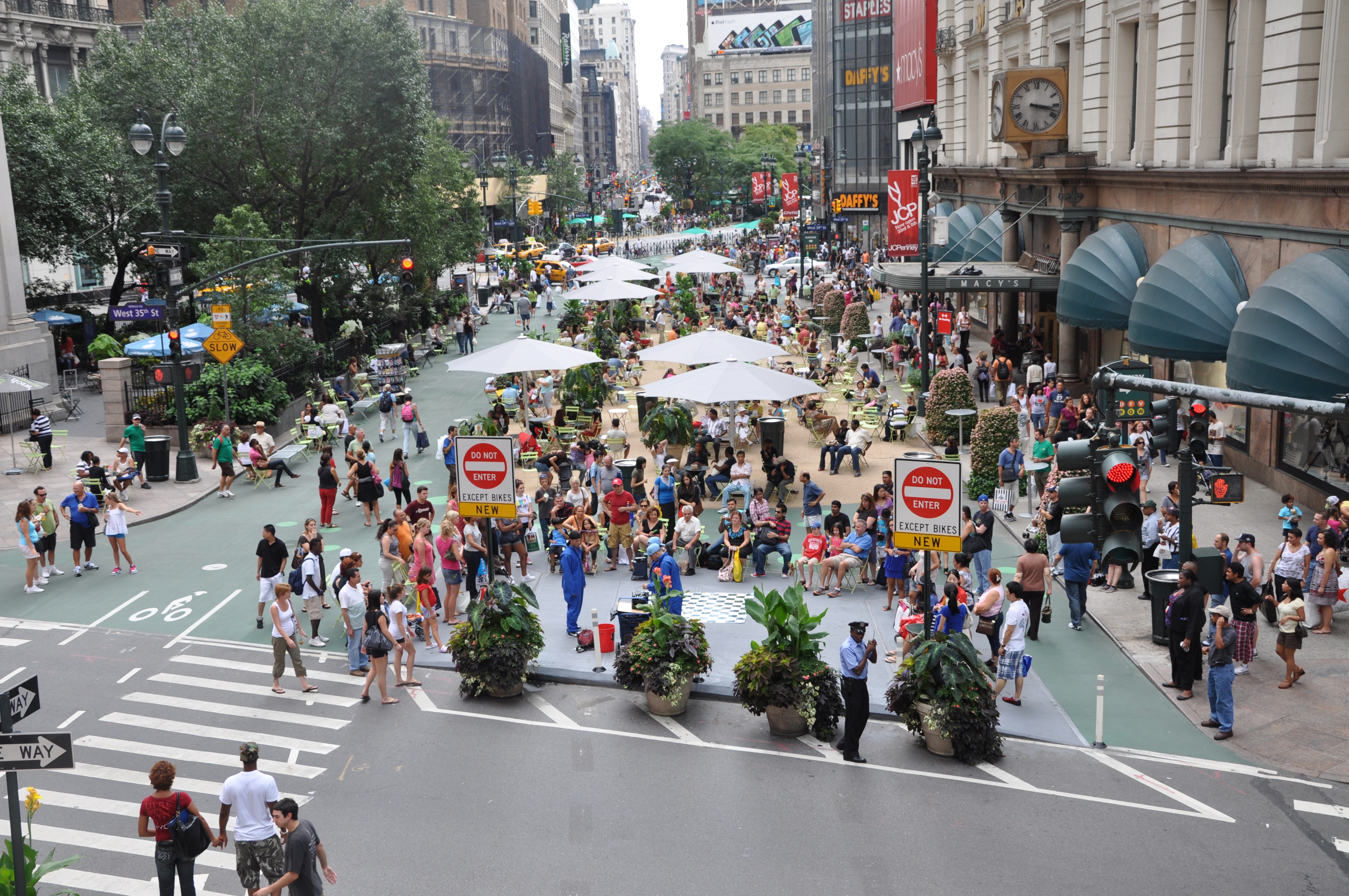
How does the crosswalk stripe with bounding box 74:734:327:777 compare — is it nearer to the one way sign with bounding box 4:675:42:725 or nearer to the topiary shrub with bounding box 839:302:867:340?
the one way sign with bounding box 4:675:42:725

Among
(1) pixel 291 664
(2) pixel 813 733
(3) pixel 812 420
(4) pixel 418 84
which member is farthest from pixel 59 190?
(2) pixel 813 733

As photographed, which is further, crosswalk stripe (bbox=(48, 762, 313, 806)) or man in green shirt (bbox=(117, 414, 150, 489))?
man in green shirt (bbox=(117, 414, 150, 489))

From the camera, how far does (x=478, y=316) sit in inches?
2299

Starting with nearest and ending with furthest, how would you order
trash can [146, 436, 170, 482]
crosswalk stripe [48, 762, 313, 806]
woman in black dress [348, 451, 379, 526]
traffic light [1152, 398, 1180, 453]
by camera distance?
crosswalk stripe [48, 762, 313, 806], traffic light [1152, 398, 1180, 453], woman in black dress [348, 451, 379, 526], trash can [146, 436, 170, 482]

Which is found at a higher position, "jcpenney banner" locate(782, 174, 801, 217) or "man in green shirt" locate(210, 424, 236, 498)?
"jcpenney banner" locate(782, 174, 801, 217)

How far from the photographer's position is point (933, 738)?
13.1 m

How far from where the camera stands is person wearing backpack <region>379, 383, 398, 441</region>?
31.0m

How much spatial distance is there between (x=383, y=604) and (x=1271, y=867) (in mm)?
11138

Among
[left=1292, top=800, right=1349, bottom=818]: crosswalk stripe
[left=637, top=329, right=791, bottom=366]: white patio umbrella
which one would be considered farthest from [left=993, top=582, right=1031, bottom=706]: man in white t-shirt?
[left=637, top=329, right=791, bottom=366]: white patio umbrella

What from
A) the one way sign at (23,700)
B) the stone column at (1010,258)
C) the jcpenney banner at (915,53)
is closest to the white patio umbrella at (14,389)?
the one way sign at (23,700)

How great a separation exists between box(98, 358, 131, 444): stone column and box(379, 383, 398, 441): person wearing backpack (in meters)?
6.50

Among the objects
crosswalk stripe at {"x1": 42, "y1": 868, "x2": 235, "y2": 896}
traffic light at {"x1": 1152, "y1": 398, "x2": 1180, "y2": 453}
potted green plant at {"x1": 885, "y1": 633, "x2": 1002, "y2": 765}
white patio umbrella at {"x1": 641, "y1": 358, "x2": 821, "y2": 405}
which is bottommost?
crosswalk stripe at {"x1": 42, "y1": 868, "x2": 235, "y2": 896}

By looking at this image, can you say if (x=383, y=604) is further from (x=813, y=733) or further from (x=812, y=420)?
(x=812, y=420)

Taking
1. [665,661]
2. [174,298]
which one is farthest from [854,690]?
[174,298]
